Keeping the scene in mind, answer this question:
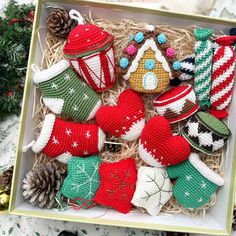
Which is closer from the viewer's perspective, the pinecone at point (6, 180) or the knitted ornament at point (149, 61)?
the knitted ornament at point (149, 61)

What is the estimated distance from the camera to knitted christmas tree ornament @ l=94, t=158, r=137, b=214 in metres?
1.20

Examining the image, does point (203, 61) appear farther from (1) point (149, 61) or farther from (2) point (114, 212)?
(2) point (114, 212)

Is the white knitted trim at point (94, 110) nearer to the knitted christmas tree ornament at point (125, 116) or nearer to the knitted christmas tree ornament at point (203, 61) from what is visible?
the knitted christmas tree ornament at point (125, 116)

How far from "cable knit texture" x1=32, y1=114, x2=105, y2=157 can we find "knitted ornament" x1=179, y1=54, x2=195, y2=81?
0.30m

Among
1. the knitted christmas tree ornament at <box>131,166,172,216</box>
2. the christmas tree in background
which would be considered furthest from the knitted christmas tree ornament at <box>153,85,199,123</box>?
the christmas tree in background

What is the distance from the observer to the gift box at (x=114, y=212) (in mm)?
1149

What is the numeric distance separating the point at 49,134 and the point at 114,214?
304 millimetres

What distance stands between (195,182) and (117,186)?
226 mm

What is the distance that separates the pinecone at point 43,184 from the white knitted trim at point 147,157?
0.25 m

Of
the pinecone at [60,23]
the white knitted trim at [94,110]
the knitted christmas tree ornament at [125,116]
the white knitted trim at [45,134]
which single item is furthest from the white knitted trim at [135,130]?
the pinecone at [60,23]

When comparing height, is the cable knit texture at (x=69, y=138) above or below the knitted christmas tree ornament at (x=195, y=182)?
above

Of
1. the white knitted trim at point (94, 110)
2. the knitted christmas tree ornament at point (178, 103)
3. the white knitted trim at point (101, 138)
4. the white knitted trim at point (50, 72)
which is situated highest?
the white knitted trim at point (50, 72)

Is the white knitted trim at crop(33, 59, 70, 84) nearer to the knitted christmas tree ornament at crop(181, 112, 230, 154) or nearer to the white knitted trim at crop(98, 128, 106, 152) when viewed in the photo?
the white knitted trim at crop(98, 128, 106, 152)

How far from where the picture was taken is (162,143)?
3.84ft
